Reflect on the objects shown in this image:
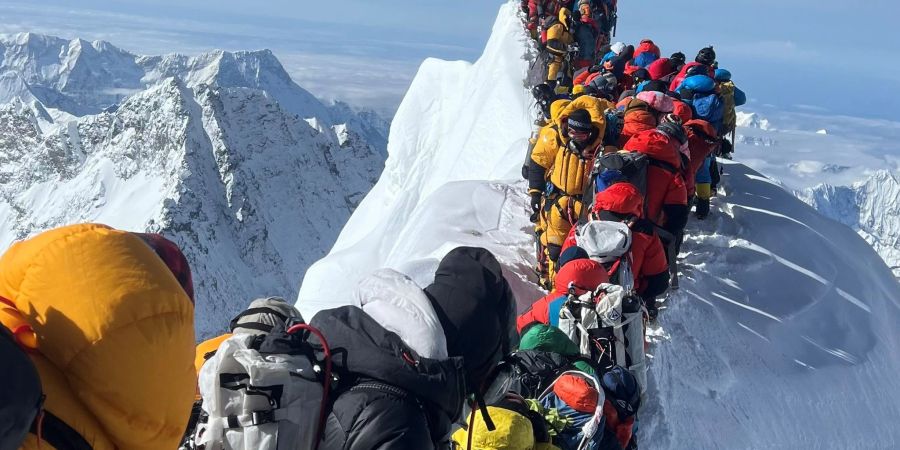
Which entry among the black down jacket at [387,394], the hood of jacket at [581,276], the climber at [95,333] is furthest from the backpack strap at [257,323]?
the hood of jacket at [581,276]

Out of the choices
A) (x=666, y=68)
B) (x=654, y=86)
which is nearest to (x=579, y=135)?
(x=654, y=86)

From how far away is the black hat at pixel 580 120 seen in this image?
6.60 m

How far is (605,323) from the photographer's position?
194 inches

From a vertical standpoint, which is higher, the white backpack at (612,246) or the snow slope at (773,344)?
the white backpack at (612,246)

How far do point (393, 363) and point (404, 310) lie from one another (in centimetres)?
26

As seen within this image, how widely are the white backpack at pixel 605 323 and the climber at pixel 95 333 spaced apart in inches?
144

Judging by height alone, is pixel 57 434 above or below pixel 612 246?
above

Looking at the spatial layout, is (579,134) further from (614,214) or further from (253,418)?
(253,418)

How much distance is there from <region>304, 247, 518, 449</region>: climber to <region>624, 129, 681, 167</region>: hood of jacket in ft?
13.0

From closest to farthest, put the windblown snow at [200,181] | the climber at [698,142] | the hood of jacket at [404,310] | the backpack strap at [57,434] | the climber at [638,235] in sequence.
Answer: the backpack strap at [57,434] → the hood of jacket at [404,310] → the climber at [638,235] → the climber at [698,142] → the windblown snow at [200,181]

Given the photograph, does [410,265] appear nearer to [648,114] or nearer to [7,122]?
[648,114]

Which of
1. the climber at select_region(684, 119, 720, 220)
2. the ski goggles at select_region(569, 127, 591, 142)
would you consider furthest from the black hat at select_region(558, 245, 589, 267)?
the climber at select_region(684, 119, 720, 220)

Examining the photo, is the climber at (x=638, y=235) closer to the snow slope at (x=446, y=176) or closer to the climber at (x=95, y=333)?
the snow slope at (x=446, y=176)

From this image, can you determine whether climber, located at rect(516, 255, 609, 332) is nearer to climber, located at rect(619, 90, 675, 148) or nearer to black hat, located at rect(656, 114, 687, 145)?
black hat, located at rect(656, 114, 687, 145)
